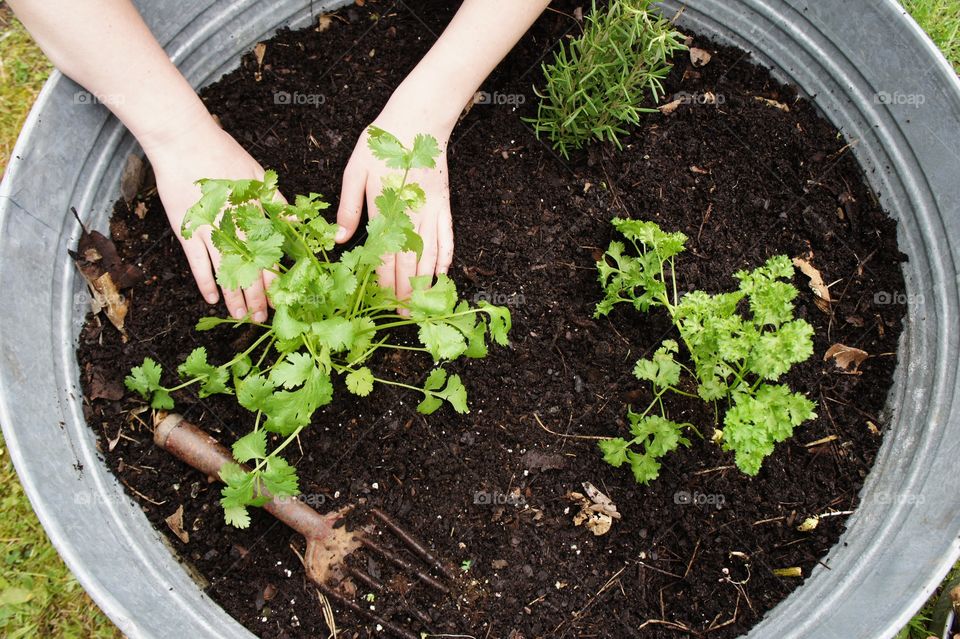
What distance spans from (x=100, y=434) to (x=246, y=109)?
101cm

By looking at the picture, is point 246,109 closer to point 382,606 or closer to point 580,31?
point 580,31

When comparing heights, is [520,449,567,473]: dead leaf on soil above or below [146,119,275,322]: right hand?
below

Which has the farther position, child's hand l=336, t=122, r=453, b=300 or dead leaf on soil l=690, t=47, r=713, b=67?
dead leaf on soil l=690, t=47, r=713, b=67

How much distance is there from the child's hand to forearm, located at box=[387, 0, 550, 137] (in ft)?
0.17

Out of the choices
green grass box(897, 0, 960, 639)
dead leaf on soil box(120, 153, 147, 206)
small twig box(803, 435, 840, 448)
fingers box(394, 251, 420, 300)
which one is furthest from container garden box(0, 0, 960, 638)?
fingers box(394, 251, 420, 300)

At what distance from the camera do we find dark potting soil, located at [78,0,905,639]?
1878 millimetres

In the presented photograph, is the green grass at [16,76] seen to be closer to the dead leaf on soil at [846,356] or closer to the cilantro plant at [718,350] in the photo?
the cilantro plant at [718,350]

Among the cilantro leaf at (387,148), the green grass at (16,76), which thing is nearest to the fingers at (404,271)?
the cilantro leaf at (387,148)

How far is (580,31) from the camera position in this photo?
2.23 meters

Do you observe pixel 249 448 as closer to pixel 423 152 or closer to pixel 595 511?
pixel 423 152

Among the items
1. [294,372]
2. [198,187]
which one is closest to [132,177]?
[198,187]

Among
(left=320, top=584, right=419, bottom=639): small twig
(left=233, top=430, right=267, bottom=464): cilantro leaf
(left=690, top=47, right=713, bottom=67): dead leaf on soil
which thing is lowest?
(left=320, top=584, right=419, bottom=639): small twig

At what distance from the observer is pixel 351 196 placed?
6.56 ft

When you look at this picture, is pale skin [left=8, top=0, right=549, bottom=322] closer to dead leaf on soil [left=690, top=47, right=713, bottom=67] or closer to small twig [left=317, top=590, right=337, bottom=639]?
dead leaf on soil [left=690, top=47, right=713, bottom=67]
